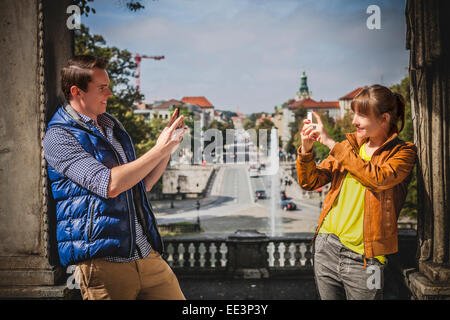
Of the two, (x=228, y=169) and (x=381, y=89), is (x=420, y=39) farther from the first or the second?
(x=228, y=169)

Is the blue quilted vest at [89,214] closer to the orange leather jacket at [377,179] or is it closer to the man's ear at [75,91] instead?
the man's ear at [75,91]

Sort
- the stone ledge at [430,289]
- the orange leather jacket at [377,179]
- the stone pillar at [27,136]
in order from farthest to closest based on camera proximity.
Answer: the stone ledge at [430,289], the stone pillar at [27,136], the orange leather jacket at [377,179]

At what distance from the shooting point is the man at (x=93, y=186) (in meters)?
1.68

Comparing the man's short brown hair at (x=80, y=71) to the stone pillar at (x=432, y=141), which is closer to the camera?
the man's short brown hair at (x=80, y=71)

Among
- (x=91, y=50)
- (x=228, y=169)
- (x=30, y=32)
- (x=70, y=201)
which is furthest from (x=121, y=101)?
(x=228, y=169)

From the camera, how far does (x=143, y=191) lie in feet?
6.57

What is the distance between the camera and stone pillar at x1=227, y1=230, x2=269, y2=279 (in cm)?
636

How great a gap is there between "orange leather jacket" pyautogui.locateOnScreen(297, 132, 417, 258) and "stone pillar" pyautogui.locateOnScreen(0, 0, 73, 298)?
73.7 inches

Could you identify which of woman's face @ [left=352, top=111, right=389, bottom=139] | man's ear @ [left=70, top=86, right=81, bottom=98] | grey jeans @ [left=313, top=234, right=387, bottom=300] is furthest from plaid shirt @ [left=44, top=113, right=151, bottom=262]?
woman's face @ [left=352, top=111, right=389, bottom=139]

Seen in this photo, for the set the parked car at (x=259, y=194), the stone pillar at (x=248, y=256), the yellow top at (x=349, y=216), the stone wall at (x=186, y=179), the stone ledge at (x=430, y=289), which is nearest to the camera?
the yellow top at (x=349, y=216)

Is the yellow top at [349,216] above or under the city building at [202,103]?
under

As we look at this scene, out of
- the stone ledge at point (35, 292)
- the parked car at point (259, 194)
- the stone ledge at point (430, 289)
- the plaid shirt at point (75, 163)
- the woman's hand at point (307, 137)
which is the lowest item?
the parked car at point (259, 194)

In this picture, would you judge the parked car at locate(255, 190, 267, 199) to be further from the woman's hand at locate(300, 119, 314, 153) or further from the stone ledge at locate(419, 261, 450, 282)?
the woman's hand at locate(300, 119, 314, 153)

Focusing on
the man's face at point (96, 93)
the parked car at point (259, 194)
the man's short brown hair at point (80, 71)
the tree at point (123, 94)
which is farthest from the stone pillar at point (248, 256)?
the parked car at point (259, 194)
